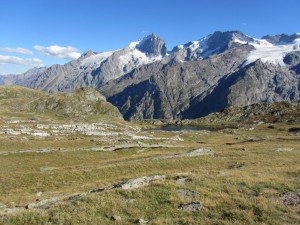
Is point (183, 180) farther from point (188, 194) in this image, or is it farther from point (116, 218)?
point (116, 218)

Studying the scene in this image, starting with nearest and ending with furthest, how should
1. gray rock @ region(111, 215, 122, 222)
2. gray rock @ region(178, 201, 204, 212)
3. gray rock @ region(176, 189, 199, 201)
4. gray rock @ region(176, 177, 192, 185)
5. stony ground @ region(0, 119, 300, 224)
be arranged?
gray rock @ region(111, 215, 122, 222) < stony ground @ region(0, 119, 300, 224) < gray rock @ region(178, 201, 204, 212) < gray rock @ region(176, 189, 199, 201) < gray rock @ region(176, 177, 192, 185)

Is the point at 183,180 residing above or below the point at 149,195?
below

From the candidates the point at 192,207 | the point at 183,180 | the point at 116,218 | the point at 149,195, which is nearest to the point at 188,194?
the point at 149,195

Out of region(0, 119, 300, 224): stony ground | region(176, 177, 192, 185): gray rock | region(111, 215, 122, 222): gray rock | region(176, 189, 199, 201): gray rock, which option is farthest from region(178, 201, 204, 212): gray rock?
region(176, 177, 192, 185): gray rock

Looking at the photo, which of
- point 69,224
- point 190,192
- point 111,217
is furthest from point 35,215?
point 190,192

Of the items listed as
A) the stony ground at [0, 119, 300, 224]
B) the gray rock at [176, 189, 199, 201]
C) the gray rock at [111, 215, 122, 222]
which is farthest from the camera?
the gray rock at [176, 189, 199, 201]

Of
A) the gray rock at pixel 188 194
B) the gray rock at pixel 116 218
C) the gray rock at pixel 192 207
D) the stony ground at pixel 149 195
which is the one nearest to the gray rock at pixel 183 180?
the stony ground at pixel 149 195

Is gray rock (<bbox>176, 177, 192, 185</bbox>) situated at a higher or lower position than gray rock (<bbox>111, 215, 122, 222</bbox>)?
lower

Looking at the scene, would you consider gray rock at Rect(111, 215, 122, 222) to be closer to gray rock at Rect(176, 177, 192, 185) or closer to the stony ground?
the stony ground

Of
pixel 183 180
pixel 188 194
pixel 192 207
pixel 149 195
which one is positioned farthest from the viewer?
pixel 183 180

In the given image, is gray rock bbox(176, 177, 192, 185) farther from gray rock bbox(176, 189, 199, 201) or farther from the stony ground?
gray rock bbox(176, 189, 199, 201)

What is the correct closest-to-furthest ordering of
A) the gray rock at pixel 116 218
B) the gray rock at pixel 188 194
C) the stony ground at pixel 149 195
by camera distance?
the gray rock at pixel 116 218, the stony ground at pixel 149 195, the gray rock at pixel 188 194

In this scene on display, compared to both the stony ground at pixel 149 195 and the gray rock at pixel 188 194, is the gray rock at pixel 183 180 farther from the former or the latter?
the gray rock at pixel 188 194

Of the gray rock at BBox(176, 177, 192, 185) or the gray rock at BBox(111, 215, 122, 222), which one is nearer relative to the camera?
the gray rock at BBox(111, 215, 122, 222)
